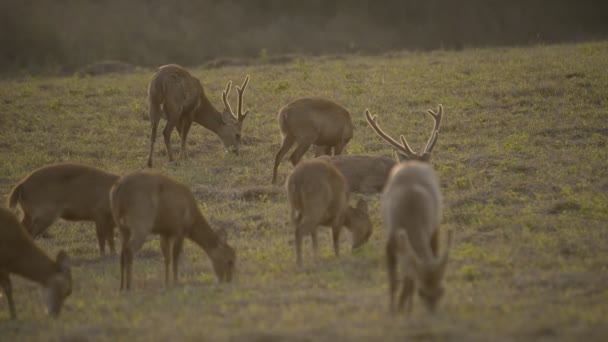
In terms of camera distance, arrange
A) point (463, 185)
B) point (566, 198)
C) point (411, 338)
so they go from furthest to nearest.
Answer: point (463, 185) → point (566, 198) → point (411, 338)

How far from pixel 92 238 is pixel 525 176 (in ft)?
19.3

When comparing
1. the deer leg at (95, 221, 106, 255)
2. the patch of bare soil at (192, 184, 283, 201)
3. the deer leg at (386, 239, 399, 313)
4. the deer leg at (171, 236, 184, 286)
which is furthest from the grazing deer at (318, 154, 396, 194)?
the deer leg at (386, 239, 399, 313)

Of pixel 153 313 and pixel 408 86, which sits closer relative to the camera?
pixel 153 313

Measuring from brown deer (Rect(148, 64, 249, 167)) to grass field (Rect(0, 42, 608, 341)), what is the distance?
410 mm

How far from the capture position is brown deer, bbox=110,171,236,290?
9445 millimetres

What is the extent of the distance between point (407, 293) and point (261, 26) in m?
31.7

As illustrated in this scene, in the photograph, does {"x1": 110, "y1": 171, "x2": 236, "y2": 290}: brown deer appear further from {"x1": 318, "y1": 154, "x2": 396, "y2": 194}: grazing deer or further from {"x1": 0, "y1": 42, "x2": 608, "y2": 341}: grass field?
{"x1": 318, "y1": 154, "x2": 396, "y2": 194}: grazing deer

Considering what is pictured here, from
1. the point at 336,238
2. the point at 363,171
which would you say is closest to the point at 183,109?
the point at 363,171

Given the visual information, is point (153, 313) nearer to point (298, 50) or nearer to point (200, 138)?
point (200, 138)

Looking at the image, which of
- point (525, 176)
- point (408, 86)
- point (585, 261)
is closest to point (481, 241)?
point (585, 261)

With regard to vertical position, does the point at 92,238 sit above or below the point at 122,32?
below

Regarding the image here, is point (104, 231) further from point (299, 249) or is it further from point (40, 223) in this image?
point (299, 249)

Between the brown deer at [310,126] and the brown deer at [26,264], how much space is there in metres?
4.88

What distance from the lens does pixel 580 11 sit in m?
38.3
